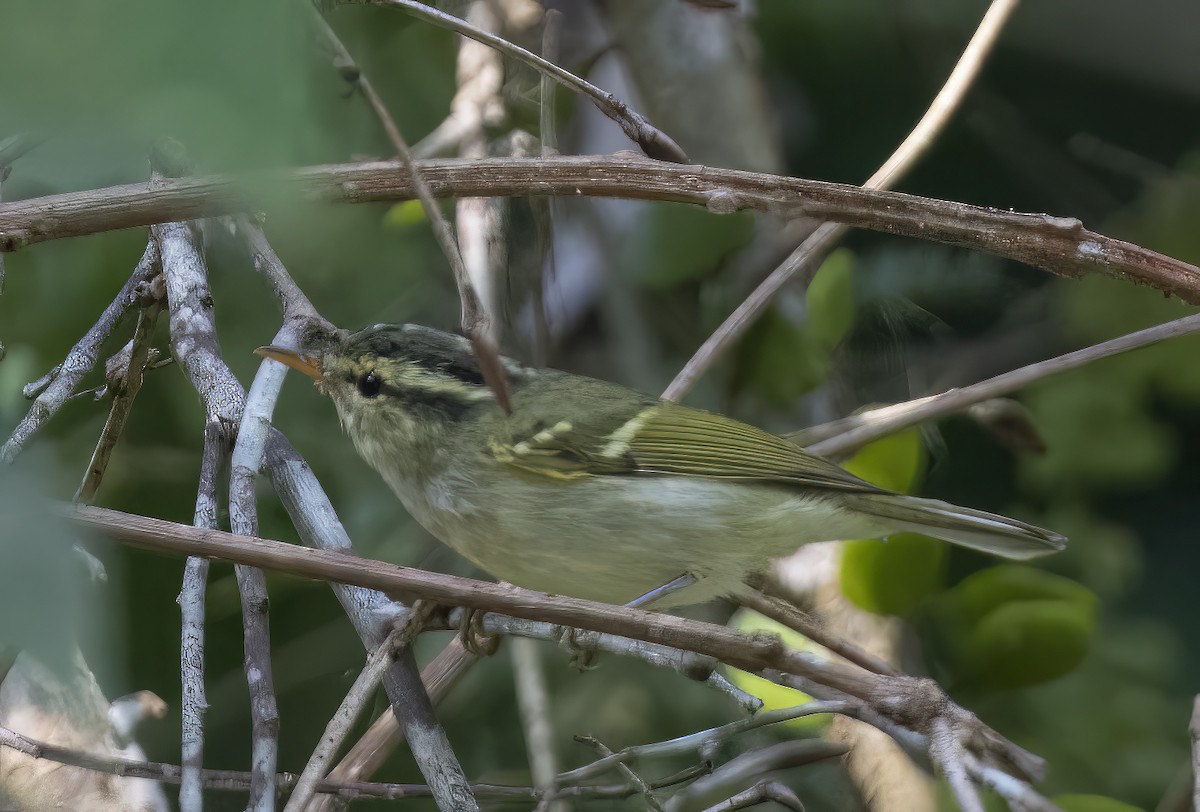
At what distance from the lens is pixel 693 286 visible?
134 inches

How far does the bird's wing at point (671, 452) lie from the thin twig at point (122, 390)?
70cm

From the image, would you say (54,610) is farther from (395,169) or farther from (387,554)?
(387,554)

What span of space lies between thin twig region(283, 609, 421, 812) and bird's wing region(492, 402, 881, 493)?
1.99ft

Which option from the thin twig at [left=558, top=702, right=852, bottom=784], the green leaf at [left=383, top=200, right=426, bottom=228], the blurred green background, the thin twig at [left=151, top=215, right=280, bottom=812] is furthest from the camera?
the green leaf at [left=383, top=200, right=426, bottom=228]

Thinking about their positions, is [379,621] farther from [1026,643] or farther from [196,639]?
[1026,643]

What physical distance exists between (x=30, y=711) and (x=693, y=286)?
2.16m

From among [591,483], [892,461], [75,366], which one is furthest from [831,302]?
[75,366]

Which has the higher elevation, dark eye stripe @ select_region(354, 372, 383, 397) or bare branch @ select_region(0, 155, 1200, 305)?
bare branch @ select_region(0, 155, 1200, 305)

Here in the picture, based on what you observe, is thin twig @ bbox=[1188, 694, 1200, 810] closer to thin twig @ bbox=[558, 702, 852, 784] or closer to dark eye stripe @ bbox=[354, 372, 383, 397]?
thin twig @ bbox=[558, 702, 852, 784]

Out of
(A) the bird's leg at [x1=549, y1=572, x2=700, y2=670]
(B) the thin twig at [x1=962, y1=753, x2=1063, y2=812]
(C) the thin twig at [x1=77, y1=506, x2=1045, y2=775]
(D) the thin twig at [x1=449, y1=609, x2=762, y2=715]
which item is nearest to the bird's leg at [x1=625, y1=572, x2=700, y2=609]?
(A) the bird's leg at [x1=549, y1=572, x2=700, y2=670]

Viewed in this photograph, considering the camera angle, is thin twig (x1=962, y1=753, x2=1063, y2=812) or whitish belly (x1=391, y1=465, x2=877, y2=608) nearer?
thin twig (x1=962, y1=753, x2=1063, y2=812)

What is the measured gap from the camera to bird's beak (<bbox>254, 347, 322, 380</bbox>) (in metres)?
2.05

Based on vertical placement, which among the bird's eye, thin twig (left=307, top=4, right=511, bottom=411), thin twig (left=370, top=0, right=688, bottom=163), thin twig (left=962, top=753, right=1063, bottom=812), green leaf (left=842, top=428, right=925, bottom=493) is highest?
thin twig (left=370, top=0, right=688, bottom=163)

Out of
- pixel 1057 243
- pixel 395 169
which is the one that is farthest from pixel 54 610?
pixel 1057 243
